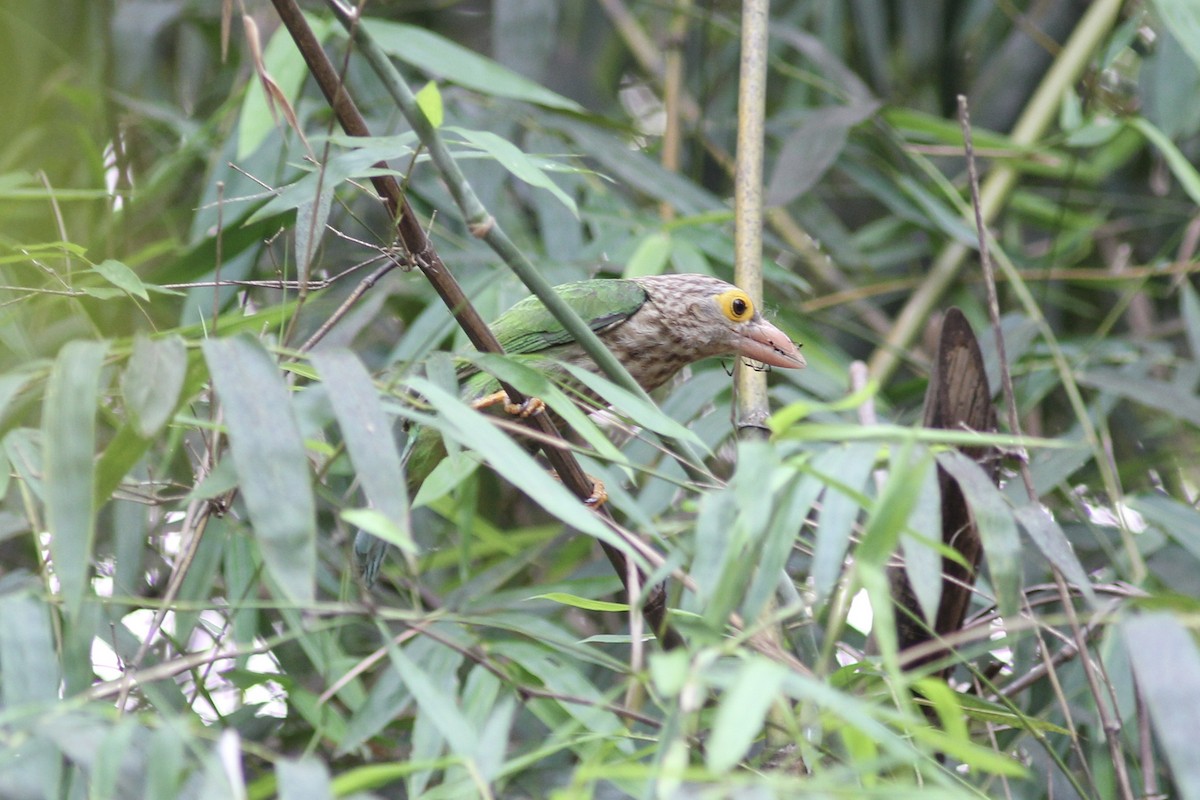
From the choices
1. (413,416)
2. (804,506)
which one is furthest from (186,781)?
(804,506)

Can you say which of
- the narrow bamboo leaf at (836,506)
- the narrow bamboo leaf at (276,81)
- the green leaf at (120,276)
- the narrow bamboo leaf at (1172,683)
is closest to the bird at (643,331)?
the narrow bamboo leaf at (276,81)

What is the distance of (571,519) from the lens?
169 centimetres

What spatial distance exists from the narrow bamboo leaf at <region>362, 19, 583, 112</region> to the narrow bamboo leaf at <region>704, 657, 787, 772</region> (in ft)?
8.84

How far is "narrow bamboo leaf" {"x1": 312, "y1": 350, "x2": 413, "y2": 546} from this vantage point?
1.65 m

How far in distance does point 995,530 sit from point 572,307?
1803 millimetres

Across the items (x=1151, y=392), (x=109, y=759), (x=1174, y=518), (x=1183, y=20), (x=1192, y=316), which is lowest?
(x=1174, y=518)

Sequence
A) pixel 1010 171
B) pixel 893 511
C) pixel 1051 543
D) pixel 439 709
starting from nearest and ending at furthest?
pixel 893 511, pixel 439 709, pixel 1051 543, pixel 1010 171

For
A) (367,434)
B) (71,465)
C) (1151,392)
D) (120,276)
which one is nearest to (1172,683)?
(367,434)

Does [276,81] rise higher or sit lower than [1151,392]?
higher

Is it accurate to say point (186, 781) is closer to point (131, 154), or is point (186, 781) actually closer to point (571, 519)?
point (571, 519)

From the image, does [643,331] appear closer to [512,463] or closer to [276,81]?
[276,81]

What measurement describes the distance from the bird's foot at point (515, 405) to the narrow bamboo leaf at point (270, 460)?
596 millimetres

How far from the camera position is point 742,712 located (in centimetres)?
139

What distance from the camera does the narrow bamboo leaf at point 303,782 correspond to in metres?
1.43
